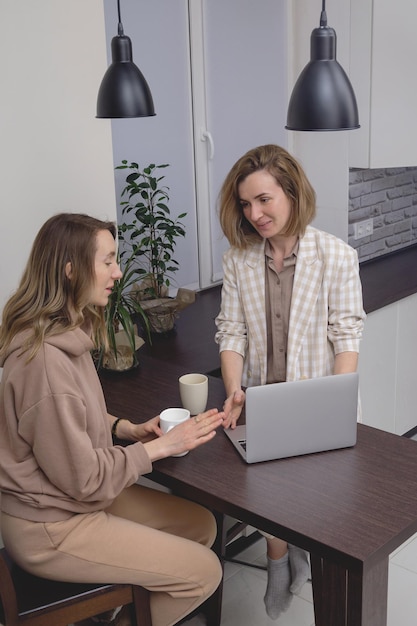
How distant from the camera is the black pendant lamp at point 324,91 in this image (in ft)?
6.50

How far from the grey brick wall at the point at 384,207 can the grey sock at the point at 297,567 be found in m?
1.87

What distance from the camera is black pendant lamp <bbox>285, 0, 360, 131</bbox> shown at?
1.98 m

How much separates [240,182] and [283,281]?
33 centimetres

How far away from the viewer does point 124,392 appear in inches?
96.6

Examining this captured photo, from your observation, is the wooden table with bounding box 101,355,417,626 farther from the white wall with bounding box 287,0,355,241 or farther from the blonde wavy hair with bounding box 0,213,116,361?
the white wall with bounding box 287,0,355,241

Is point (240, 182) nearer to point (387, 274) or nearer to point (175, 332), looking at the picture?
point (175, 332)

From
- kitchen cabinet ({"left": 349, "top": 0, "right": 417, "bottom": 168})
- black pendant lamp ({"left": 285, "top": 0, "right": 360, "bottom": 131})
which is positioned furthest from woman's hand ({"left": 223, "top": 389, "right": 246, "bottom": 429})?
kitchen cabinet ({"left": 349, "top": 0, "right": 417, "bottom": 168})

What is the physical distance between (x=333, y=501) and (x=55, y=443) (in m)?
0.64

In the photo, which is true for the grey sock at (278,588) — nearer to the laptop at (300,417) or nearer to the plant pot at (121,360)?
the laptop at (300,417)

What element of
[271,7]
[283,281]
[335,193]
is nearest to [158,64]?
[271,7]

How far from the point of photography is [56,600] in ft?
6.04

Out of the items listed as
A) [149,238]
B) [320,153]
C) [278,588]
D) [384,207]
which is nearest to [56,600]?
[278,588]

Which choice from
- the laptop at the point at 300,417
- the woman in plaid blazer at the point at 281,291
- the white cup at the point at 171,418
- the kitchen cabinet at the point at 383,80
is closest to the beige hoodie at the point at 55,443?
the white cup at the point at 171,418

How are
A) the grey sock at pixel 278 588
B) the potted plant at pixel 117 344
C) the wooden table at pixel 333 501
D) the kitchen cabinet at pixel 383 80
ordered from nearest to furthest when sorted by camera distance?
the wooden table at pixel 333 501 → the grey sock at pixel 278 588 → the potted plant at pixel 117 344 → the kitchen cabinet at pixel 383 80
